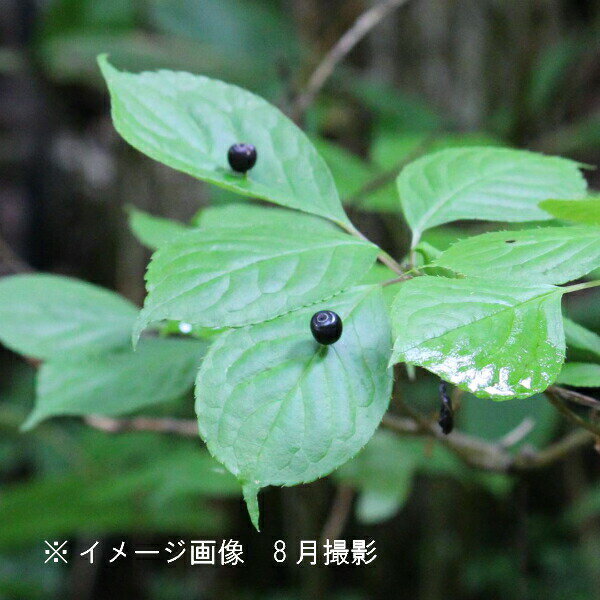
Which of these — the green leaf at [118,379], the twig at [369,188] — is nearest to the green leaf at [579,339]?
the green leaf at [118,379]

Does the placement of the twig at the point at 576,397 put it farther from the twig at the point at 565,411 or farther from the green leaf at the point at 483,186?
the green leaf at the point at 483,186

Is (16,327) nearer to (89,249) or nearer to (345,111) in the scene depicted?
(345,111)

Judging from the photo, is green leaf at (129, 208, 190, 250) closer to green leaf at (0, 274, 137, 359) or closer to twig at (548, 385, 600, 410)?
green leaf at (0, 274, 137, 359)

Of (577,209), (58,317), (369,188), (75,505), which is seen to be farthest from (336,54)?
(75,505)

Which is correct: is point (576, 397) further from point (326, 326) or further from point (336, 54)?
point (336, 54)

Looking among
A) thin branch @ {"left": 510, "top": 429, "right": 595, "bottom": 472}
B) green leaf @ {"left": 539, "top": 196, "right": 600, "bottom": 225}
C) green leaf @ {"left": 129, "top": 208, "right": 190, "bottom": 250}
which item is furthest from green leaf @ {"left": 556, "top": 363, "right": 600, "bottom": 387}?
green leaf @ {"left": 129, "top": 208, "right": 190, "bottom": 250}

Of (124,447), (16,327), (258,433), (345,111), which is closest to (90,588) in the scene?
(124,447)
